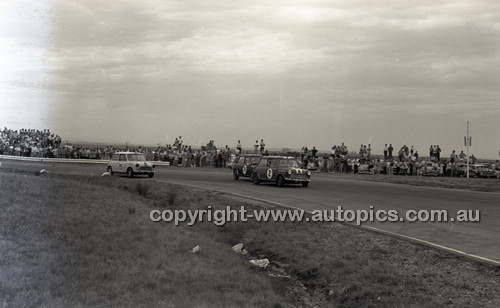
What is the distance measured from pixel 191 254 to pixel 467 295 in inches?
208

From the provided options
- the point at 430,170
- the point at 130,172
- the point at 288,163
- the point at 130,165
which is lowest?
the point at 130,172

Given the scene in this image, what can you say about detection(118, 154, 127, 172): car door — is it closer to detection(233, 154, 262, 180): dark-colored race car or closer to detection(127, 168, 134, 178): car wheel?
detection(127, 168, 134, 178): car wheel

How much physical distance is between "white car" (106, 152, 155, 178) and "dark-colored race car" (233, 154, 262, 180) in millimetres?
4880

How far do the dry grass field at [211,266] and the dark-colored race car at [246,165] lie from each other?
1192 cm

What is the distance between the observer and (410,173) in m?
34.9

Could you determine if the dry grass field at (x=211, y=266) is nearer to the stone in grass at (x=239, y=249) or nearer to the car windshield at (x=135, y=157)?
the stone in grass at (x=239, y=249)

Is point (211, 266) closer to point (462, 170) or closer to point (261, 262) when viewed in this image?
point (261, 262)

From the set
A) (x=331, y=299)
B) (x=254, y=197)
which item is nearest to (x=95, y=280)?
(x=331, y=299)

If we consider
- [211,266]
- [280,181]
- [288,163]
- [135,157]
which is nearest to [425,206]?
[211,266]

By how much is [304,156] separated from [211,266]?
91.6 ft

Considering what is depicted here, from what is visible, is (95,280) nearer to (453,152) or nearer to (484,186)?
(484,186)

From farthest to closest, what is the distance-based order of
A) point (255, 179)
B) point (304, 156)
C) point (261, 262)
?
point (304, 156) < point (255, 179) < point (261, 262)

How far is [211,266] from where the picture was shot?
29.9 feet

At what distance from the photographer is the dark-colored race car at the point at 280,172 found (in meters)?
21.9
